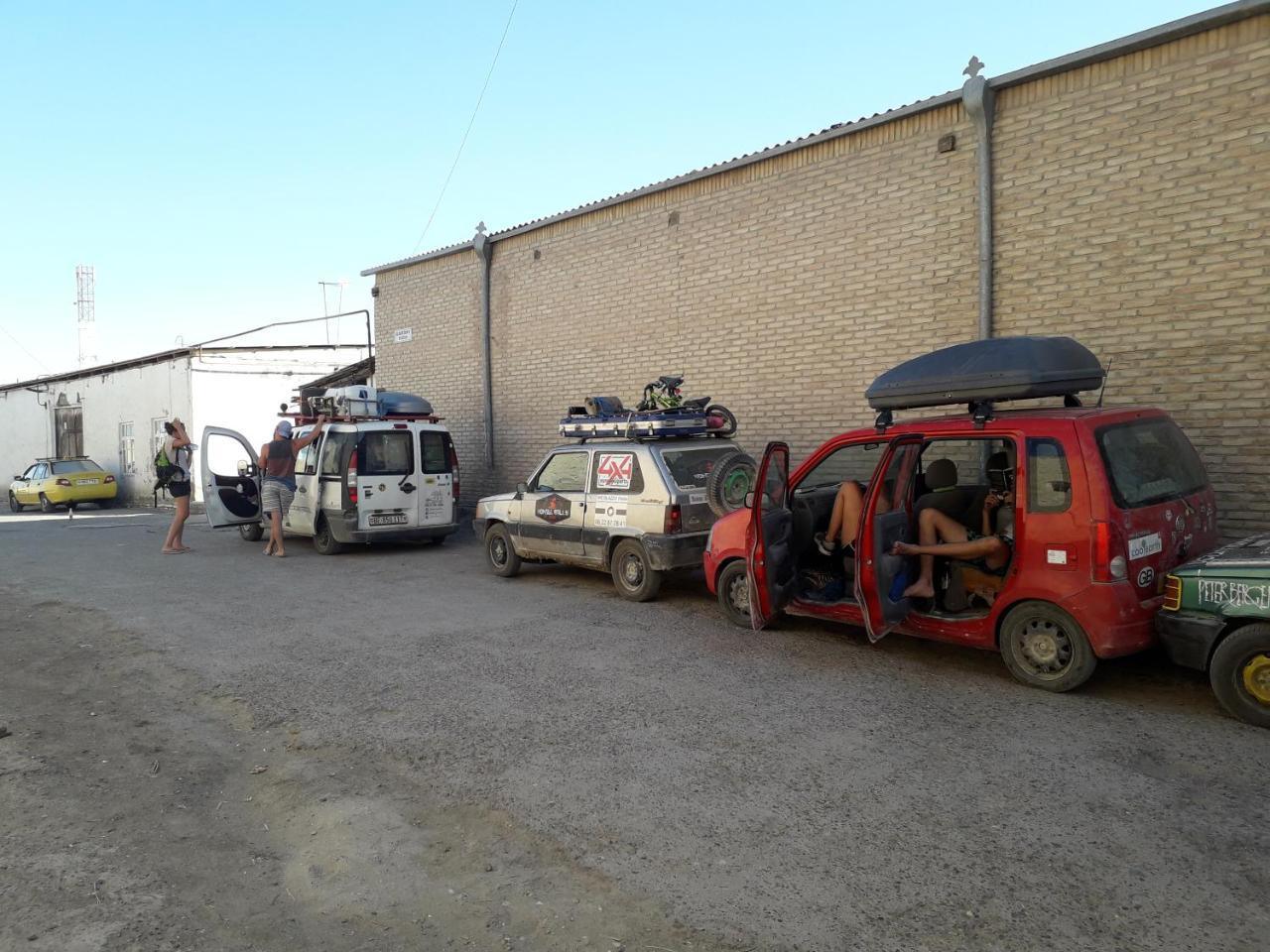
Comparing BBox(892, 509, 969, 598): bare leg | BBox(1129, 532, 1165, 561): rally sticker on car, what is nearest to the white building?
BBox(892, 509, 969, 598): bare leg

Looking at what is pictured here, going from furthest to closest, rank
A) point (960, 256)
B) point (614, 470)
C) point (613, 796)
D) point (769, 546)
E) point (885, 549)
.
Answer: point (960, 256) < point (614, 470) < point (769, 546) < point (885, 549) < point (613, 796)

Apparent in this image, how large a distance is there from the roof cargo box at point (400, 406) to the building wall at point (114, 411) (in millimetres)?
14016

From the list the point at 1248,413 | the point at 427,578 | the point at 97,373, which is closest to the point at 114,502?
the point at 97,373

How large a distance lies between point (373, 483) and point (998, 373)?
873cm

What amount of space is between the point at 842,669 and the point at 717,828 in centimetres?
262

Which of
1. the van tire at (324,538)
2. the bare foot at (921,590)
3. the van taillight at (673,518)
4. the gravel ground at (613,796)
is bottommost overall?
the gravel ground at (613,796)

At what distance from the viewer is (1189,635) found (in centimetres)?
484

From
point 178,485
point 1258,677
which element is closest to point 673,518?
point 1258,677

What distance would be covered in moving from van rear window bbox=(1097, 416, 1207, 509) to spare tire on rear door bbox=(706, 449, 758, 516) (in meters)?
3.06

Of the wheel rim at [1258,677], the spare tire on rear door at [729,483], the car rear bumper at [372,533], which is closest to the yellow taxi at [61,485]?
the car rear bumper at [372,533]

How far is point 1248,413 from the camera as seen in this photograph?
7395mm

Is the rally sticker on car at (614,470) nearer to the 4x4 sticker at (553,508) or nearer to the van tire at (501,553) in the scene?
the 4x4 sticker at (553,508)

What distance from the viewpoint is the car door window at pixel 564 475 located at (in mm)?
9320

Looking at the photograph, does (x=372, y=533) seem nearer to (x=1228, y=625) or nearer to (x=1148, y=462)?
(x=1148, y=462)
